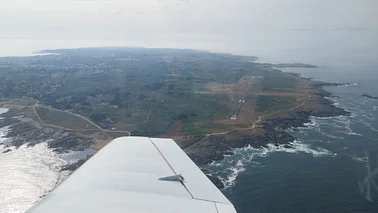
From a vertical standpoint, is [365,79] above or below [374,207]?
above

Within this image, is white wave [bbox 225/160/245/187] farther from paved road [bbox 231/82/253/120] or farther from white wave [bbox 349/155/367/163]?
paved road [bbox 231/82/253/120]

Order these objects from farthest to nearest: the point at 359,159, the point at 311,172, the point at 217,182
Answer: the point at 359,159
the point at 311,172
the point at 217,182

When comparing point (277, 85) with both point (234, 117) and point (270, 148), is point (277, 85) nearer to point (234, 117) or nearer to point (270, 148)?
point (234, 117)

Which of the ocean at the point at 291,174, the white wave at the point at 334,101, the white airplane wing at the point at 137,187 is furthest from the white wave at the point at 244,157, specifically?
the white wave at the point at 334,101

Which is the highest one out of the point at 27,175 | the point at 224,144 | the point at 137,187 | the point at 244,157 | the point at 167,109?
the point at 137,187

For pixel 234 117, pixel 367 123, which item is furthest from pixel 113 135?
pixel 367 123

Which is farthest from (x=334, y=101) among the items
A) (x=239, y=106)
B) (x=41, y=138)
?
(x=41, y=138)

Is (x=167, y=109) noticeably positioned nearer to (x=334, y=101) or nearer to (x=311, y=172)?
(x=311, y=172)
